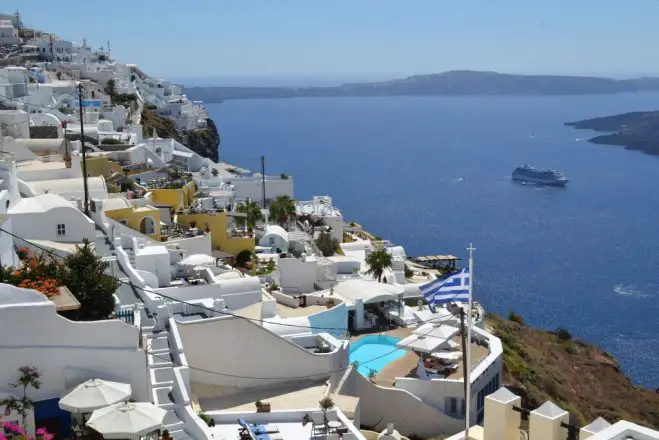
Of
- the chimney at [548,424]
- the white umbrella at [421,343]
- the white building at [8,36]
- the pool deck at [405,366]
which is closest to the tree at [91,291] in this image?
the chimney at [548,424]

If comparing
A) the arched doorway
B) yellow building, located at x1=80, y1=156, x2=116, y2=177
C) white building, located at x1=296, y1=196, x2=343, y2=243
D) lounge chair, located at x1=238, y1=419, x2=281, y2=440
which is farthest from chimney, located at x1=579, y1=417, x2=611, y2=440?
white building, located at x1=296, y1=196, x2=343, y2=243

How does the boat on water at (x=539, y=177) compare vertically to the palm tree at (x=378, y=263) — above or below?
below

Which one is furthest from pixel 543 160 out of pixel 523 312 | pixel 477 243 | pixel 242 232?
pixel 242 232

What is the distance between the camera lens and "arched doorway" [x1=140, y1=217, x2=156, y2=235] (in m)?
25.6

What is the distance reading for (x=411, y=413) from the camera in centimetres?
1953

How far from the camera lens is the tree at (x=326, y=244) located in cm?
3458

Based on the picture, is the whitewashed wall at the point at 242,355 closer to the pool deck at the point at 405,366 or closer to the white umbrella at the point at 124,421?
the pool deck at the point at 405,366

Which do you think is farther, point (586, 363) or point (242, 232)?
point (586, 363)

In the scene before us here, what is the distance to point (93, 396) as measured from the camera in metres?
12.5

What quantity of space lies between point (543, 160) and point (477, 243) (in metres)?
76.5

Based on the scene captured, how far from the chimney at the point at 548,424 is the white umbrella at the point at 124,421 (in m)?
5.62

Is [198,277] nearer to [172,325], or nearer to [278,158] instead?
[172,325]

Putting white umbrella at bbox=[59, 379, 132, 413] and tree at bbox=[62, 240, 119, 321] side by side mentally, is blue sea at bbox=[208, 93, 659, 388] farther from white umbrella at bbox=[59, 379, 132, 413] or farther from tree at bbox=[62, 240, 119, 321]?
white umbrella at bbox=[59, 379, 132, 413]

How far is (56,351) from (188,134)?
6196 cm
